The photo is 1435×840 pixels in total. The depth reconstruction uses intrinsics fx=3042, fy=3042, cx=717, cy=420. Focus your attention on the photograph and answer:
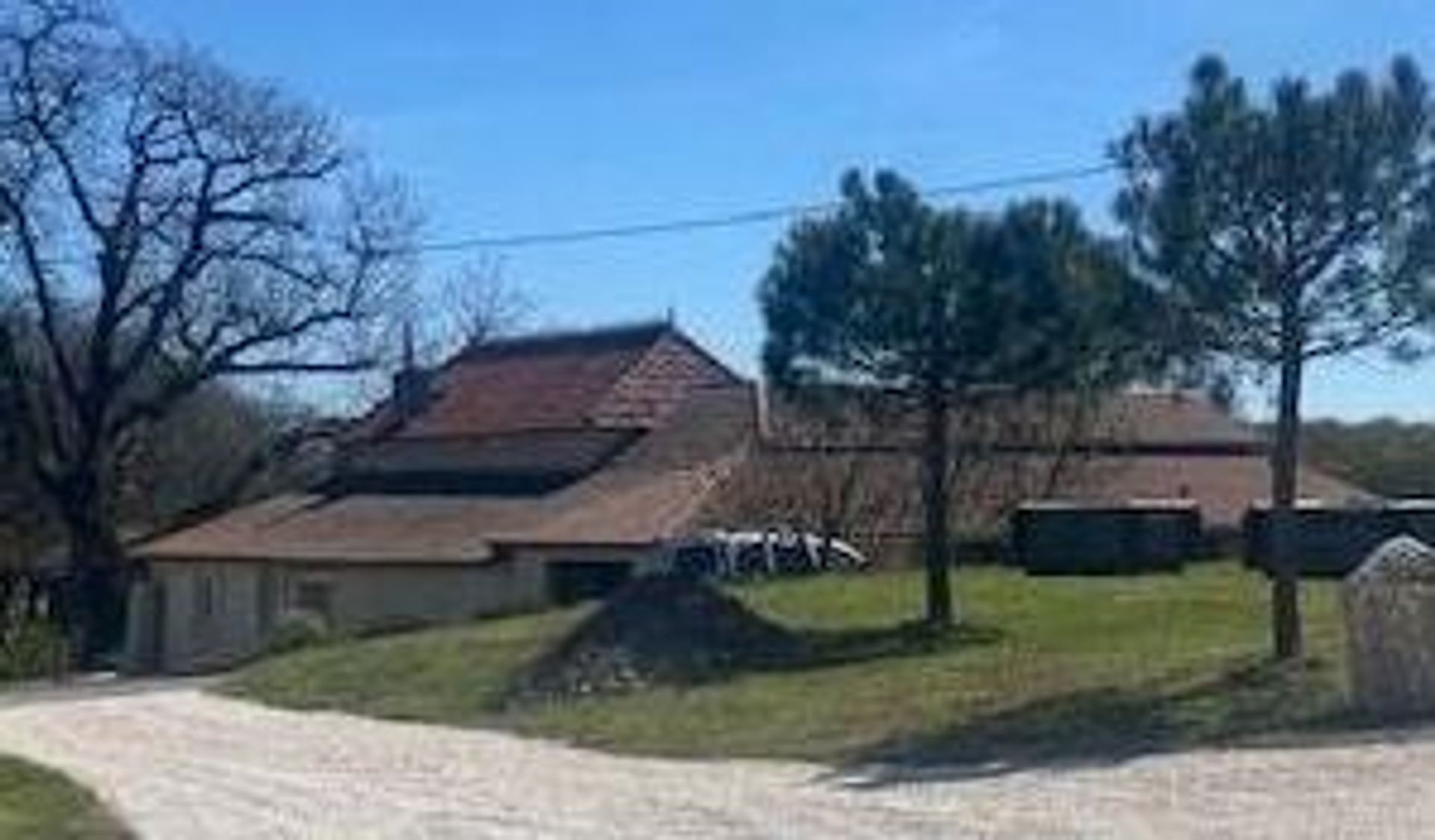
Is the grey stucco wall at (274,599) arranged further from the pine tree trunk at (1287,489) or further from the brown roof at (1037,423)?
the pine tree trunk at (1287,489)

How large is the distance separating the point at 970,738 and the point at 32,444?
4581cm

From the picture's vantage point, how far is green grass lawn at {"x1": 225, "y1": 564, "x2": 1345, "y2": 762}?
25188mm

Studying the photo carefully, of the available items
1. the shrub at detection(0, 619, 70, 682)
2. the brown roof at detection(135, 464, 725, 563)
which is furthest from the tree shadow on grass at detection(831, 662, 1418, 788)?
the shrub at detection(0, 619, 70, 682)

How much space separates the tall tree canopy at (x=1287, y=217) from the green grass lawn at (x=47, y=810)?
35.6 feet

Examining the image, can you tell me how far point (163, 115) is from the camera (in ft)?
213

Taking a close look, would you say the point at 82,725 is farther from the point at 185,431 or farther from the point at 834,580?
the point at 185,431

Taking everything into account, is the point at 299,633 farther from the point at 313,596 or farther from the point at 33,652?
the point at 33,652

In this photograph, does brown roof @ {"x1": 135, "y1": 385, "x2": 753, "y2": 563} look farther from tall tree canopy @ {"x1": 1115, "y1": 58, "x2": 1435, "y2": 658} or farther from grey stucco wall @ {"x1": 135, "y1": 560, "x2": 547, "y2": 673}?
tall tree canopy @ {"x1": 1115, "y1": 58, "x2": 1435, "y2": 658}

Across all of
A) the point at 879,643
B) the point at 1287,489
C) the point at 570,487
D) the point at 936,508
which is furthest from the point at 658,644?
the point at 570,487

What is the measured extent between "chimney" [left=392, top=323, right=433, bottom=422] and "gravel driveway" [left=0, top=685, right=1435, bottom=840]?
4144 centimetres

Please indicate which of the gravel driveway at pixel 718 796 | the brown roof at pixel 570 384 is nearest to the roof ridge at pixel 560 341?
the brown roof at pixel 570 384

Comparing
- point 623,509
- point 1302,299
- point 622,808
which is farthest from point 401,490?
point 622,808

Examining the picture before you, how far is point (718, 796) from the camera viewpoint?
22.3 metres

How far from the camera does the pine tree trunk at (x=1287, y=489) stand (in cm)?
2778
